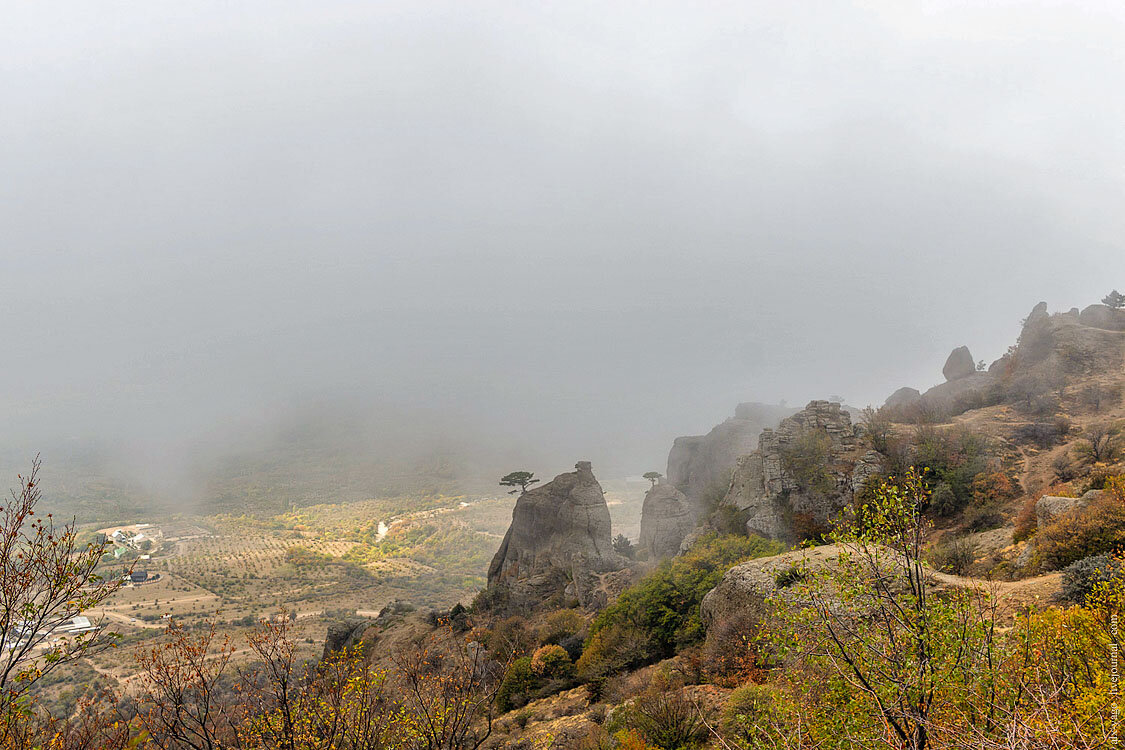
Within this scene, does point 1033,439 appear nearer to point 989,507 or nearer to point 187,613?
point 989,507

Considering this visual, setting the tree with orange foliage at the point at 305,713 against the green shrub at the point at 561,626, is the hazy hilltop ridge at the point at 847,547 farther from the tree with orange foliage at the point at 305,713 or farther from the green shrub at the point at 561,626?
the tree with orange foliage at the point at 305,713

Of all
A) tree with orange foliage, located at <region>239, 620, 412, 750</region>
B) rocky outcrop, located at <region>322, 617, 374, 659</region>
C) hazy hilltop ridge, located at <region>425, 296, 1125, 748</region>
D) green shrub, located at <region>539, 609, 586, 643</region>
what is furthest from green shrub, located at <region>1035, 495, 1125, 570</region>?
rocky outcrop, located at <region>322, 617, 374, 659</region>

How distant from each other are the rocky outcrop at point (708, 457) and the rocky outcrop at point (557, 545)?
15652 mm

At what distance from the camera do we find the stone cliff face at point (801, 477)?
40938mm

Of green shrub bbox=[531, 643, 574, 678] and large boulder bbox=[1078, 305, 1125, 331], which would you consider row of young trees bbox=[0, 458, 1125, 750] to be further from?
large boulder bbox=[1078, 305, 1125, 331]

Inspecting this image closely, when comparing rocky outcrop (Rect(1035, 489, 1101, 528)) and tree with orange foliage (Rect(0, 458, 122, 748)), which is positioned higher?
tree with orange foliage (Rect(0, 458, 122, 748))

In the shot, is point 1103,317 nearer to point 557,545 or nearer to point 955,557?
point 955,557

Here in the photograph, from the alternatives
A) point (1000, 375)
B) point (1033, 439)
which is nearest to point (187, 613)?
point (1033, 439)

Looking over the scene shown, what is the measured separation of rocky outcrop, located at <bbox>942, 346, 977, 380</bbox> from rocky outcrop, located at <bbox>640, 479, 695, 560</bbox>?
56.7 meters

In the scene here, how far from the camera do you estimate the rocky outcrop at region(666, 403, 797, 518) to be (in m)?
68.8

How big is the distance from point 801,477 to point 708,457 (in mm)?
31113

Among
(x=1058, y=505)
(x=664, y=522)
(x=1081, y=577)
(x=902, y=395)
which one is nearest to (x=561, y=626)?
(x=664, y=522)

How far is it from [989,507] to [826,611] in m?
36.9

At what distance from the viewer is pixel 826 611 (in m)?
8.48
